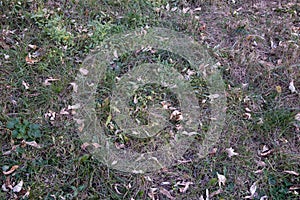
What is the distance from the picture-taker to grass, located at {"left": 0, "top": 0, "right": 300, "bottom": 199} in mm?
2074

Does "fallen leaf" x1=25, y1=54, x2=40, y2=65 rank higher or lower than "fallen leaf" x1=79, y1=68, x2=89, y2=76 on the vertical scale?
higher

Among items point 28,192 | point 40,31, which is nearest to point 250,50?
point 40,31

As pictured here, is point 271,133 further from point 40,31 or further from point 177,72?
A: point 40,31

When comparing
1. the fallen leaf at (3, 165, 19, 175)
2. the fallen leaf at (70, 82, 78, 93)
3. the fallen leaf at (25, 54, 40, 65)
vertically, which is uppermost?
the fallen leaf at (25, 54, 40, 65)

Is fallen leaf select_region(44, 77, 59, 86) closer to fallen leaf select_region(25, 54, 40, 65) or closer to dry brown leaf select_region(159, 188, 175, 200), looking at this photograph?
fallen leaf select_region(25, 54, 40, 65)

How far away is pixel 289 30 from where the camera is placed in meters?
3.22

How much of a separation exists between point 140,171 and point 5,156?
87cm

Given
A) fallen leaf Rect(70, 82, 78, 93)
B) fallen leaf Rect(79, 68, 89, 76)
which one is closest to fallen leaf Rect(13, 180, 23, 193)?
fallen leaf Rect(70, 82, 78, 93)

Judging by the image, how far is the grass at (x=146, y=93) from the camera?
2.07m

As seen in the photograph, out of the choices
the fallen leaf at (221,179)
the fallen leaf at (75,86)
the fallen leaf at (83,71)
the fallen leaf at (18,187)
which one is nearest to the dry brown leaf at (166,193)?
the fallen leaf at (221,179)

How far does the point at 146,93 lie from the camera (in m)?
2.56

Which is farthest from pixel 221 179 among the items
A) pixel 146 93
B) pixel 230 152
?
pixel 146 93

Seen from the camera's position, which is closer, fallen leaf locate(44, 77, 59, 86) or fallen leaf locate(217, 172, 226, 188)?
fallen leaf locate(217, 172, 226, 188)

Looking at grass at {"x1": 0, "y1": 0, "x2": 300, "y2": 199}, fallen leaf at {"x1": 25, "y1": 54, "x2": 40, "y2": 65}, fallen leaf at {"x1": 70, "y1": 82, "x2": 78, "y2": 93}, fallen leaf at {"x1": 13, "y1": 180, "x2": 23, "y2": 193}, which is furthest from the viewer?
fallen leaf at {"x1": 25, "y1": 54, "x2": 40, "y2": 65}
